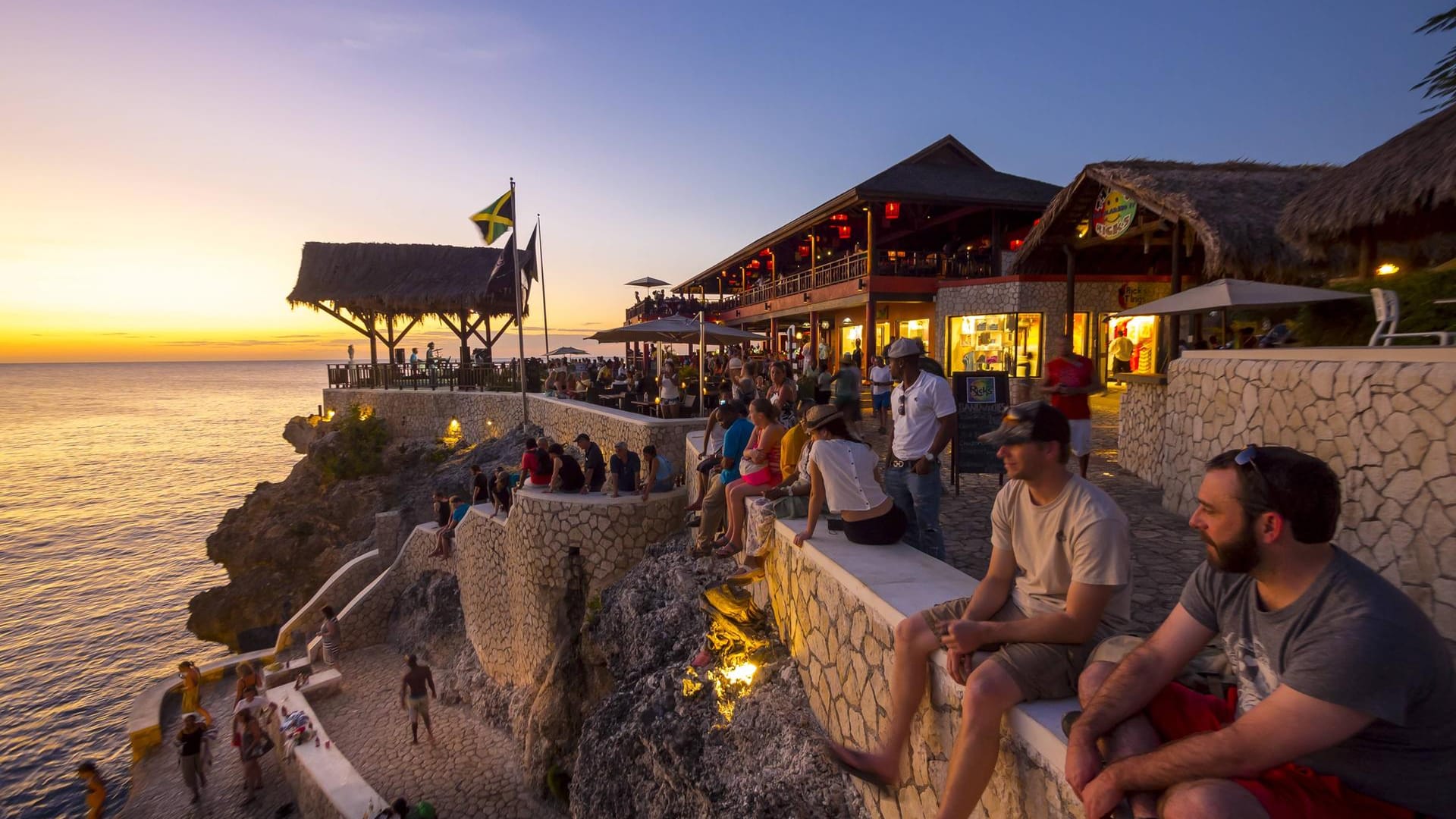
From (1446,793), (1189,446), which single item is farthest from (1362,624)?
A: (1189,446)

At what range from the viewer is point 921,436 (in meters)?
4.61

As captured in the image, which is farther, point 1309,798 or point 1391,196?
point 1391,196

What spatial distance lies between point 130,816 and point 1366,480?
16.0 m

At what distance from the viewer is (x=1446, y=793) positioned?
1422 mm

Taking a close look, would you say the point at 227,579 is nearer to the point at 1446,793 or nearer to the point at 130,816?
the point at 130,816

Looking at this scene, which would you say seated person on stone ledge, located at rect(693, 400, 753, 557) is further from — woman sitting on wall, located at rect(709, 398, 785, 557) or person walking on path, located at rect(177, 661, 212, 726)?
person walking on path, located at rect(177, 661, 212, 726)

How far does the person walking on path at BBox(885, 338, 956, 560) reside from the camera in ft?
14.8

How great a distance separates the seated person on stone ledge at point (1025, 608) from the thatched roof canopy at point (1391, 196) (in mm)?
6162

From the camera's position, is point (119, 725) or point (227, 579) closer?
point (119, 725)

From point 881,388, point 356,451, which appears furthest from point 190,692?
point 881,388

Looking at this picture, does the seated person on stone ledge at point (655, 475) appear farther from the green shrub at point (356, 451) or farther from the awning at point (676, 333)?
the green shrub at point (356, 451)

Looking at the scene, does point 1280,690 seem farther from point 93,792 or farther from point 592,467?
point 93,792

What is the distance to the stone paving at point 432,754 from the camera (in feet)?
28.8

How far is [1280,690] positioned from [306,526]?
2326cm
